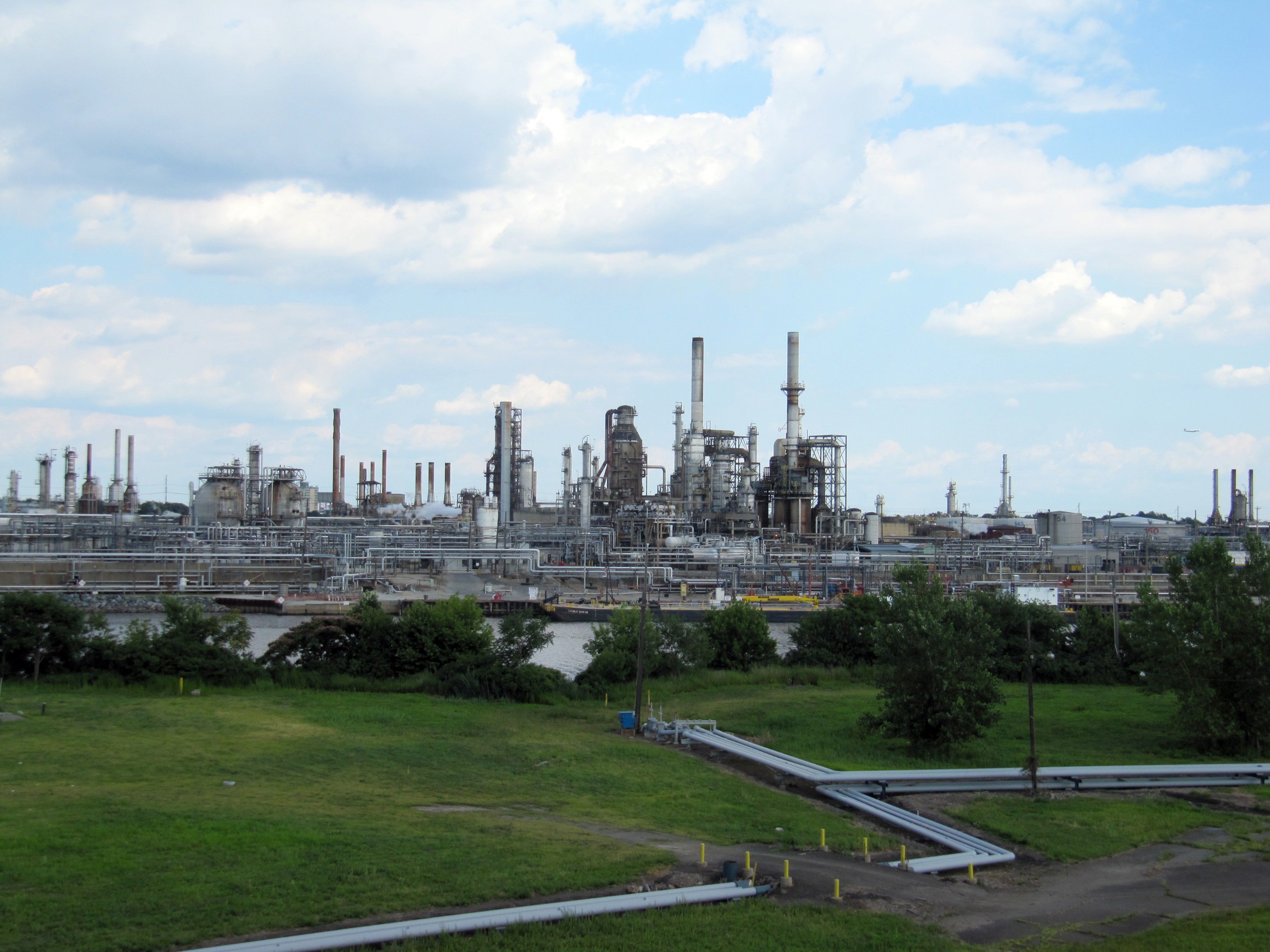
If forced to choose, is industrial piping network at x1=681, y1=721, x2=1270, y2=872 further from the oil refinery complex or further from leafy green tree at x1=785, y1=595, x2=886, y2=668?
the oil refinery complex

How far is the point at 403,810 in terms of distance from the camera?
14742 millimetres

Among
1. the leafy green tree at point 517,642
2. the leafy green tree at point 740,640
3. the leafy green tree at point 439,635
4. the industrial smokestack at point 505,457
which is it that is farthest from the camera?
the industrial smokestack at point 505,457

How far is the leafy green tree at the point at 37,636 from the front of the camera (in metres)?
27.0

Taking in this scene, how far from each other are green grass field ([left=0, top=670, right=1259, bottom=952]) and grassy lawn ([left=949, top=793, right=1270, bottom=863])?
0.06 m

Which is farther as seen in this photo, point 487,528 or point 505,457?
point 505,457

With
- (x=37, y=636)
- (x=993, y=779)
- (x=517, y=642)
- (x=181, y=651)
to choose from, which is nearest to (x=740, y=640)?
(x=517, y=642)

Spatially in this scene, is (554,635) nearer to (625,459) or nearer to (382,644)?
(382,644)

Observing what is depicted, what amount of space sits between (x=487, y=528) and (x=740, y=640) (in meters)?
40.1

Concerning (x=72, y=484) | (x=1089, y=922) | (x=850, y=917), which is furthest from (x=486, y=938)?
(x=72, y=484)

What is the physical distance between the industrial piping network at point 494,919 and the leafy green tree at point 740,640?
78.3ft

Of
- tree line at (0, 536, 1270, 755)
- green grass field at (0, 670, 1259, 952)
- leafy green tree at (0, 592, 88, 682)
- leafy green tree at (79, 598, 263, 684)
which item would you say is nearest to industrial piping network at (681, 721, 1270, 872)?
green grass field at (0, 670, 1259, 952)

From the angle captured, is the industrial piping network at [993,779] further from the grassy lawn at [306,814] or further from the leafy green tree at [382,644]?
the leafy green tree at [382,644]

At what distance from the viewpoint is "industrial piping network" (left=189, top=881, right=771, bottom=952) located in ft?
30.7

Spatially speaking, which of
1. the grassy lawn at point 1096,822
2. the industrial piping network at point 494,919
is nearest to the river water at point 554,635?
the grassy lawn at point 1096,822
